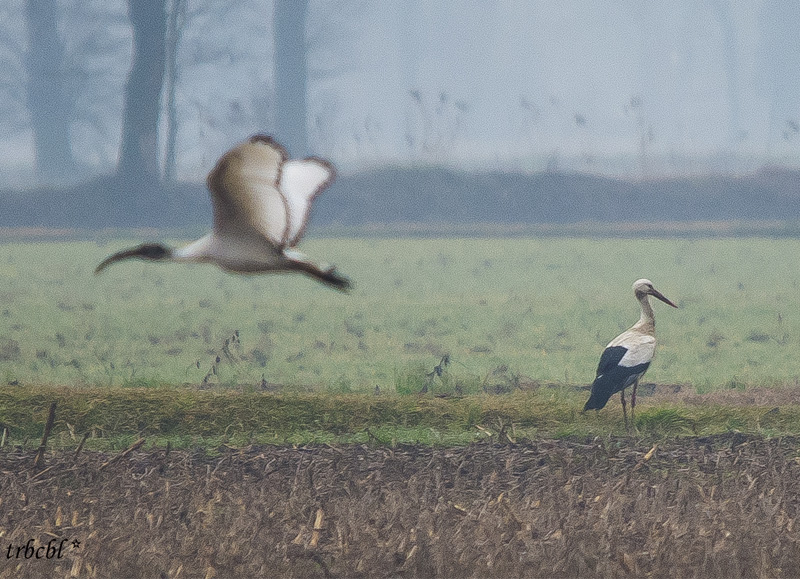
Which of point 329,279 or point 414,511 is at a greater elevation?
point 329,279

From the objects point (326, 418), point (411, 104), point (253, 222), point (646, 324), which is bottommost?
point (326, 418)

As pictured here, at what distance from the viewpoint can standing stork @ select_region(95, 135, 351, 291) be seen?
3.95 metres

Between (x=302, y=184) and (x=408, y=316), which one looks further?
(x=408, y=316)

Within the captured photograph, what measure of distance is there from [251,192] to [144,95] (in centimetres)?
3197

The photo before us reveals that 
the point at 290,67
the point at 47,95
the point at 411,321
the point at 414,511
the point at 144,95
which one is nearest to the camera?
the point at 414,511

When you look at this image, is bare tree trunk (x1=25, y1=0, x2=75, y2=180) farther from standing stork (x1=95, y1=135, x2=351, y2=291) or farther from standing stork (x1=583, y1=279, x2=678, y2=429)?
standing stork (x1=95, y1=135, x2=351, y2=291)

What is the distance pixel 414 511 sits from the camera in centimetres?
725

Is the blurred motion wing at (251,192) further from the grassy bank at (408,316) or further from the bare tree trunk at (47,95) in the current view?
the bare tree trunk at (47,95)

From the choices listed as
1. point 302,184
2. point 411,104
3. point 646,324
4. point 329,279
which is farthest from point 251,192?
point 411,104

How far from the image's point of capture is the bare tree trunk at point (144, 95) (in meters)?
34.5

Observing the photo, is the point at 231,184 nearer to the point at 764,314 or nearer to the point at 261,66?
the point at 764,314

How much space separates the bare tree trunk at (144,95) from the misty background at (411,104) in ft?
0.19

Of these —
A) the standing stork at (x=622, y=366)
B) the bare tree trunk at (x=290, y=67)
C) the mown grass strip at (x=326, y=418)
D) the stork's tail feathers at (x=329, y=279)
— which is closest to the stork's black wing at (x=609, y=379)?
the standing stork at (x=622, y=366)

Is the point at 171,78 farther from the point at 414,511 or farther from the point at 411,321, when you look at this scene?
the point at 414,511
